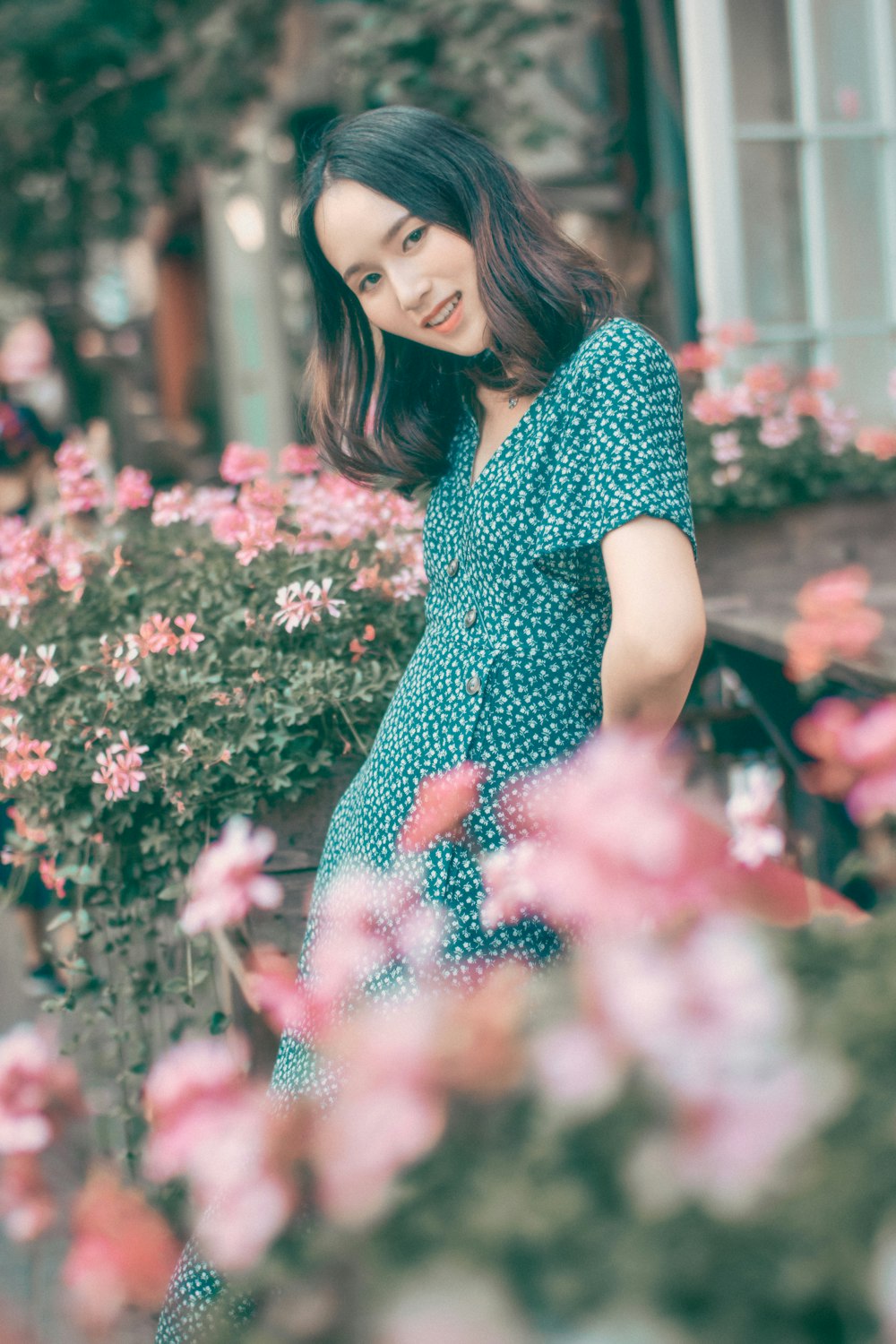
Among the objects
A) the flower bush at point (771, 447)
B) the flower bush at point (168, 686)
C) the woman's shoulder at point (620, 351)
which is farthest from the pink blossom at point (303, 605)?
the flower bush at point (771, 447)

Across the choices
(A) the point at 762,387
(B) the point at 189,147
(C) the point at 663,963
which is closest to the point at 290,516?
(A) the point at 762,387

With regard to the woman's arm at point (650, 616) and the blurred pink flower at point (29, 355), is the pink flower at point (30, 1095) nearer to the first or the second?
the woman's arm at point (650, 616)

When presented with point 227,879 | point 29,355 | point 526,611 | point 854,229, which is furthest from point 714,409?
point 29,355

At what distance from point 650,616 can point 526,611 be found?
0.20m

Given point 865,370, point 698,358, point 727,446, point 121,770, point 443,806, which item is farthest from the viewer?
point 865,370

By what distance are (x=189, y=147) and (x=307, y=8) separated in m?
0.92

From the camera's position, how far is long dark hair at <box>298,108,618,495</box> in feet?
4.52

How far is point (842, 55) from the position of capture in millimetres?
4066

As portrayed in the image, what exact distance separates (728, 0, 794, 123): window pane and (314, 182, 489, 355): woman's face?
10.0 feet

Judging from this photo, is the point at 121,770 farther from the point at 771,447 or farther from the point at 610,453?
the point at 771,447

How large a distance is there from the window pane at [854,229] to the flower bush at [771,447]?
0.73 meters

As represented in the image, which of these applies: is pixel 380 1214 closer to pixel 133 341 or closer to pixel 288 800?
pixel 288 800

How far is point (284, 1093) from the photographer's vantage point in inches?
57.9

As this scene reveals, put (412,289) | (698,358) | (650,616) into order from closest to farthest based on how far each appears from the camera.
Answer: (650,616)
(412,289)
(698,358)
